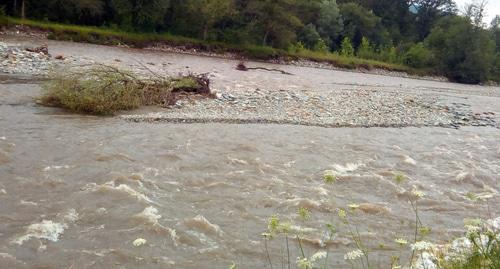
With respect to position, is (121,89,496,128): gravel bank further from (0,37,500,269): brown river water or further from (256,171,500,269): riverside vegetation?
(256,171,500,269): riverside vegetation

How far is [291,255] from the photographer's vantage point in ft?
26.5

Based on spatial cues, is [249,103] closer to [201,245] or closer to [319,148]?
[319,148]

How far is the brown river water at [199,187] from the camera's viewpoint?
7859 mm

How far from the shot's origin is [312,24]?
74.5 meters

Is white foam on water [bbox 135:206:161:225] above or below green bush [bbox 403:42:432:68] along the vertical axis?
below

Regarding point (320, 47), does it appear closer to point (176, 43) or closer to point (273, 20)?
point (273, 20)

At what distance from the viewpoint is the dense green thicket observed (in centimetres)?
5225

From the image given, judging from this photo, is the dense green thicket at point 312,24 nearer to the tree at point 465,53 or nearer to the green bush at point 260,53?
the tree at point 465,53

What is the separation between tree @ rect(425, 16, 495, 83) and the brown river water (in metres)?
58.3

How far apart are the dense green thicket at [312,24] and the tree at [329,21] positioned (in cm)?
16

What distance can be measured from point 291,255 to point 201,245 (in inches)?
62.0

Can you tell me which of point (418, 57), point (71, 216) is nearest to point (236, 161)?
point (71, 216)

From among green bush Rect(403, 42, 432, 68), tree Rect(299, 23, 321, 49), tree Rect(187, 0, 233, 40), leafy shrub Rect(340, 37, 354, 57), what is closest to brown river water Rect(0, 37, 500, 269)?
tree Rect(187, 0, 233, 40)

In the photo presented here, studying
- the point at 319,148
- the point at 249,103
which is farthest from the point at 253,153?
the point at 249,103
